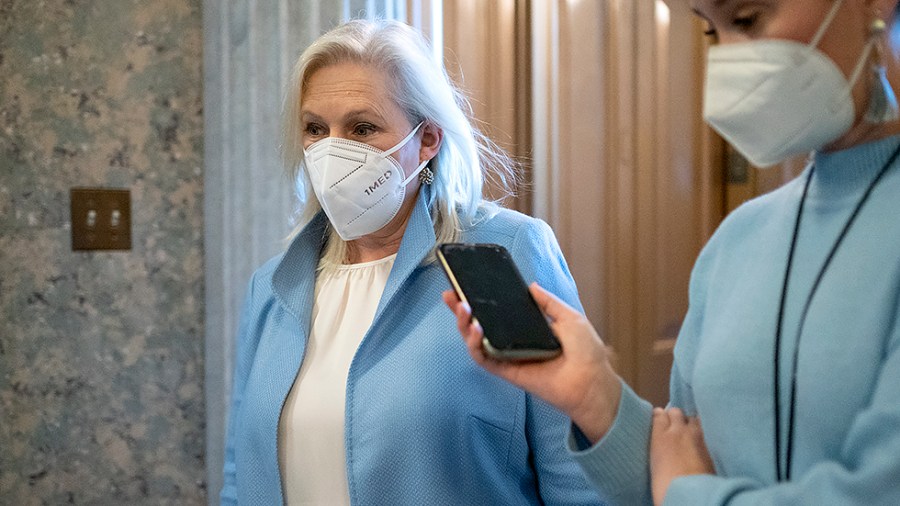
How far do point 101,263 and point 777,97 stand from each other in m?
1.65

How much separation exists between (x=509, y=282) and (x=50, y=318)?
1.39 m

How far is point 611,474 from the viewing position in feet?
2.72

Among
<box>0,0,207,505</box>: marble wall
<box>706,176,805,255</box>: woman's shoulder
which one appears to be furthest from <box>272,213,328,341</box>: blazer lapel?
<box>706,176,805,255</box>: woman's shoulder

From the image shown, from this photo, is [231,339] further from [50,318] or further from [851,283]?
[851,283]

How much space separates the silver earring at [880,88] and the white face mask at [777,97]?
0.01 meters

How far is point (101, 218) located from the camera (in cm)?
199

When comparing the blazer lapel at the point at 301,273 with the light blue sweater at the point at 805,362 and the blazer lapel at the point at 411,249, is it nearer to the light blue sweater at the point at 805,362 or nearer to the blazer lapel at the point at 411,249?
the blazer lapel at the point at 411,249

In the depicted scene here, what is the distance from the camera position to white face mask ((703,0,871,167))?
705 mm

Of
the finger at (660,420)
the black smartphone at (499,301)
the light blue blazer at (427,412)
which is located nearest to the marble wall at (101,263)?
the light blue blazer at (427,412)

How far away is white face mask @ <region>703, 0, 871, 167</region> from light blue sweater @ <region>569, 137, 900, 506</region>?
0.05 meters

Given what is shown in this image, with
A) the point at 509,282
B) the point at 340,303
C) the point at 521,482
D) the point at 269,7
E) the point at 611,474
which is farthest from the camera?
the point at 269,7

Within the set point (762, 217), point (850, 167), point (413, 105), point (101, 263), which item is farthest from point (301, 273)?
point (850, 167)

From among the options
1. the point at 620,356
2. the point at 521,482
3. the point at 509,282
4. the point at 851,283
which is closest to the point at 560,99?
the point at 620,356

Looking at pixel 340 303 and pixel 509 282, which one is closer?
pixel 509 282
